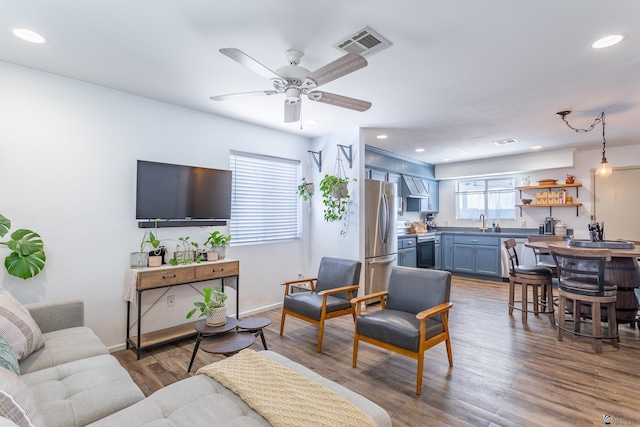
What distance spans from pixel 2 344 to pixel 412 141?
17.2 ft

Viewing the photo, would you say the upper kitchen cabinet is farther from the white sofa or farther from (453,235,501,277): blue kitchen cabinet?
the white sofa

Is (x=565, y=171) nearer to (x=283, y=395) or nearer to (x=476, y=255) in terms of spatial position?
(x=476, y=255)

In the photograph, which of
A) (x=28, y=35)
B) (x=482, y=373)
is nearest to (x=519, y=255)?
(x=482, y=373)

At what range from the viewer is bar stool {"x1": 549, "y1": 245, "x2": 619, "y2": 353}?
3.05m

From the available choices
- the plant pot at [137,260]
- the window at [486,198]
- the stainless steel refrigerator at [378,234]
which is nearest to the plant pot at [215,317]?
the plant pot at [137,260]

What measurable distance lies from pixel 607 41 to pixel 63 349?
4367 mm

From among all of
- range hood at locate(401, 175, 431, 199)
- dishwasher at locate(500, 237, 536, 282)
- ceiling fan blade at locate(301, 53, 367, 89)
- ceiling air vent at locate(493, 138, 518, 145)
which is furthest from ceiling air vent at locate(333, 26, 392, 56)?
dishwasher at locate(500, 237, 536, 282)

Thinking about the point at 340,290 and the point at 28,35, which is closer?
the point at 28,35

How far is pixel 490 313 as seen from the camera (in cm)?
431

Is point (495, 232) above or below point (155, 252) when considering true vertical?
above

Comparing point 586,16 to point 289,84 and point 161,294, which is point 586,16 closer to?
point 289,84

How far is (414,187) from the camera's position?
6.79 metres

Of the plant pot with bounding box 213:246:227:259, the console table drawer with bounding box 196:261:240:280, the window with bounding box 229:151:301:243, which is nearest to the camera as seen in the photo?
the console table drawer with bounding box 196:261:240:280

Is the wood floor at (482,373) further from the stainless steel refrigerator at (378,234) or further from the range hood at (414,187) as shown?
the range hood at (414,187)
